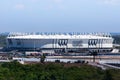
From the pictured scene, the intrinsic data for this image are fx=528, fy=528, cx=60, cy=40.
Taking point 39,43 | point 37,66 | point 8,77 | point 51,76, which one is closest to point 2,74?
point 8,77

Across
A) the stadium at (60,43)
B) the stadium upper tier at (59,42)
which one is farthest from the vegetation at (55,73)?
the stadium upper tier at (59,42)

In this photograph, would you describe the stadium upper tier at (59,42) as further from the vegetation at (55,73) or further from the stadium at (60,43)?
the vegetation at (55,73)

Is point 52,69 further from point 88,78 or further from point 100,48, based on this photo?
point 100,48

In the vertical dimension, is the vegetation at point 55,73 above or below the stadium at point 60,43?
above

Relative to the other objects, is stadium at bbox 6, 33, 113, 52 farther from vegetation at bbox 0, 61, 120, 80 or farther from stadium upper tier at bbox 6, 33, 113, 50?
Answer: vegetation at bbox 0, 61, 120, 80

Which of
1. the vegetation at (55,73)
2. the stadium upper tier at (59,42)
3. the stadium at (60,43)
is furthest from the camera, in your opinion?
the stadium upper tier at (59,42)

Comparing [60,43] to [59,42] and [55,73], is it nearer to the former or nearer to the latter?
[59,42]
